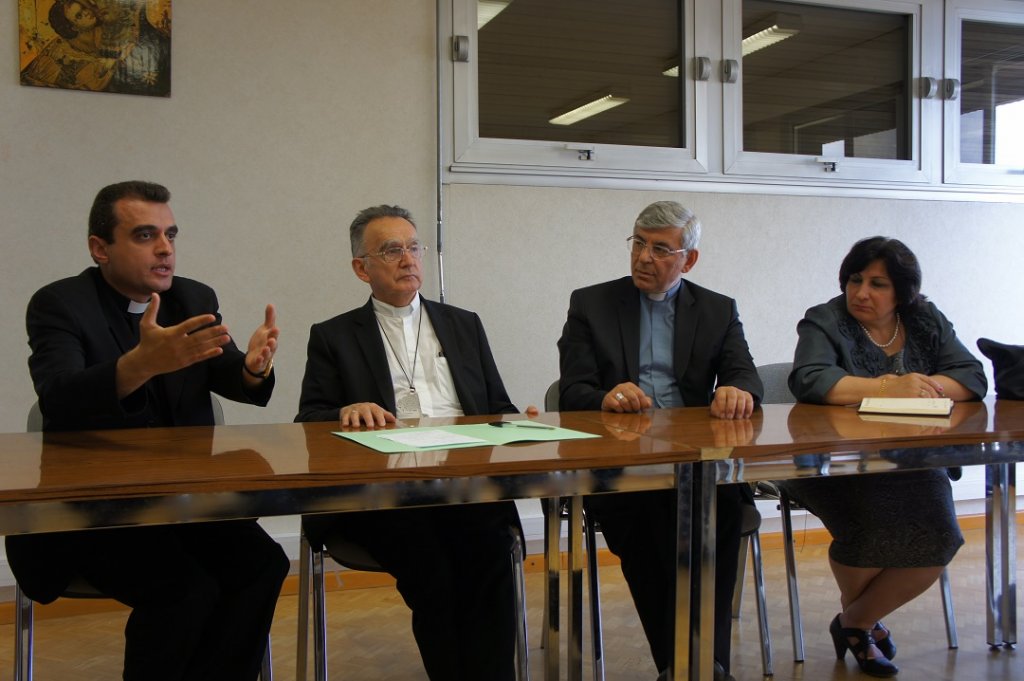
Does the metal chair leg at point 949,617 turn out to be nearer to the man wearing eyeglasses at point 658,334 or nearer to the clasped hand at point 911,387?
the clasped hand at point 911,387

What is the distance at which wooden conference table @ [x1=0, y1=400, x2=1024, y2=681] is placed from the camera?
1305 mm

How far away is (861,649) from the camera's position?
2.62m

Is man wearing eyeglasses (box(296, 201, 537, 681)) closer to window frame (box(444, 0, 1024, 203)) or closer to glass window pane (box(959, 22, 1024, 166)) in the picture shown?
window frame (box(444, 0, 1024, 203))

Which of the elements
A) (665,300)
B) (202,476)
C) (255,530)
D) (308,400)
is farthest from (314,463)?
(665,300)

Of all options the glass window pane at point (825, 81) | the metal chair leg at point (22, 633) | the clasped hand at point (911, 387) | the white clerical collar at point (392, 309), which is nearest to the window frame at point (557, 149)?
the glass window pane at point (825, 81)

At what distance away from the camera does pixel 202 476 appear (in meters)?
1.35

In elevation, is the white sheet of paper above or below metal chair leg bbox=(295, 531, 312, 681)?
above

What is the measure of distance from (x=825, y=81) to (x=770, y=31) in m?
0.38

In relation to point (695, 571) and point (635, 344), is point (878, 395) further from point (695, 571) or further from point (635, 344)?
point (695, 571)

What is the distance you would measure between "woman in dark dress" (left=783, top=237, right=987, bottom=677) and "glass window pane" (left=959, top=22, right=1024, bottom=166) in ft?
6.87

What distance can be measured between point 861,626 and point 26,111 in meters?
3.17

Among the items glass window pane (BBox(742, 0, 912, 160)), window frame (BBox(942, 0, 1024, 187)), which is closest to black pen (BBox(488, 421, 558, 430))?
glass window pane (BBox(742, 0, 912, 160))

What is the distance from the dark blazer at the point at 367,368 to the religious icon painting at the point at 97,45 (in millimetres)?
1410

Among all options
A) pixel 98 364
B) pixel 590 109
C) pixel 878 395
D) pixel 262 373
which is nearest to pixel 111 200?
pixel 98 364
